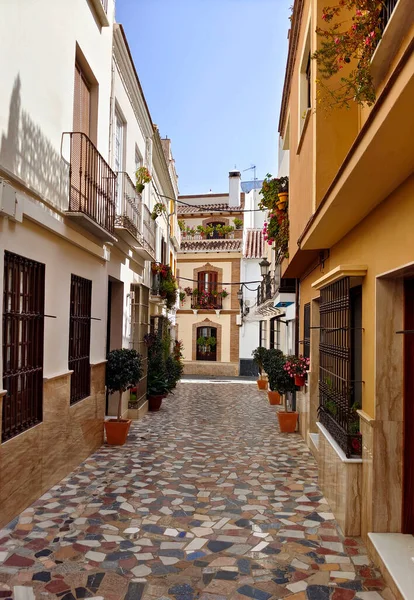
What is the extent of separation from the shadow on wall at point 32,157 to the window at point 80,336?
1473mm

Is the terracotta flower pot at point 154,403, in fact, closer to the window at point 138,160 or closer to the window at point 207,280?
the window at point 138,160

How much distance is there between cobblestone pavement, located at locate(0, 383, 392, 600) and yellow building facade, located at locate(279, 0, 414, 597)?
0.39 meters

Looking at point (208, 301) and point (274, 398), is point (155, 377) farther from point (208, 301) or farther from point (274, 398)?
point (208, 301)

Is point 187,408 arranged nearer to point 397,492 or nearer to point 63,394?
point 63,394

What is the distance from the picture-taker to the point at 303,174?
7844 millimetres

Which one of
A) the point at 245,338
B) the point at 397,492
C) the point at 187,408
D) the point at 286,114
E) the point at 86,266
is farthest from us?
the point at 245,338

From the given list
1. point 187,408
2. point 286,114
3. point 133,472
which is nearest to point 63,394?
point 133,472

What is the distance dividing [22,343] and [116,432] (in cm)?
359

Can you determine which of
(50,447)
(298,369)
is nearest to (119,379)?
(50,447)

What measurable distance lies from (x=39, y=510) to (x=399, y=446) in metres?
3.79

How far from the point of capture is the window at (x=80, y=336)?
736 centimetres

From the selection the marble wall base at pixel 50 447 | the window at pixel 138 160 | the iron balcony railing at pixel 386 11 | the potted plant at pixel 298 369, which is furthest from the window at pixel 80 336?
the window at pixel 138 160

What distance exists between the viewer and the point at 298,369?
9.13 meters

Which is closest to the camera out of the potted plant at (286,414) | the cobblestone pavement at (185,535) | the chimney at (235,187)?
the cobblestone pavement at (185,535)
